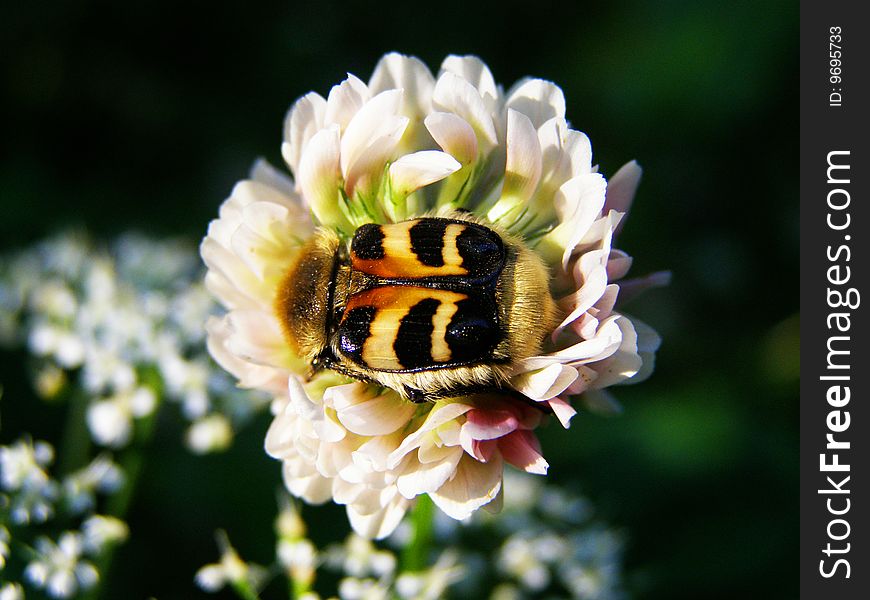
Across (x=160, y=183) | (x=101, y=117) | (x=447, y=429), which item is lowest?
(x=447, y=429)

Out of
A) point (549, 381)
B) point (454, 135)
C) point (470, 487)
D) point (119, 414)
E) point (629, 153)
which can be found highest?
point (629, 153)

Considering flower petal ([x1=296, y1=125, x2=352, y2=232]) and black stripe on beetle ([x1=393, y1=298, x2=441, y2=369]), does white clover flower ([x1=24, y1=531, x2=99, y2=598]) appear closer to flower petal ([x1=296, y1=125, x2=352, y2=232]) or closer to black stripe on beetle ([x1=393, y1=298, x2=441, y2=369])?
flower petal ([x1=296, y1=125, x2=352, y2=232])

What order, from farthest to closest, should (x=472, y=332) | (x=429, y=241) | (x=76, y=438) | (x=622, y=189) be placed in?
(x=76, y=438) < (x=622, y=189) < (x=429, y=241) < (x=472, y=332)

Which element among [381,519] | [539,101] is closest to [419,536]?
[381,519]

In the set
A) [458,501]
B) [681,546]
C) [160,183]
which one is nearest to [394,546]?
[458,501]

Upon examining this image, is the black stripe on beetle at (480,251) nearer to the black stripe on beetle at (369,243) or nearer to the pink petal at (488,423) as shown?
the black stripe on beetle at (369,243)

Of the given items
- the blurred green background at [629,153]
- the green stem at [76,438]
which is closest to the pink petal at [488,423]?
the green stem at [76,438]

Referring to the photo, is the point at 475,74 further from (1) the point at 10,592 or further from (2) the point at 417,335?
(1) the point at 10,592
